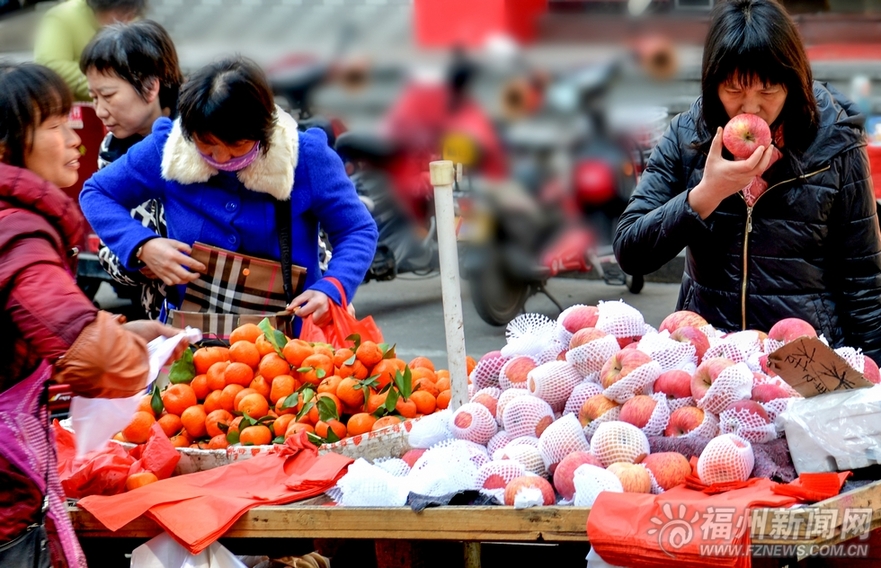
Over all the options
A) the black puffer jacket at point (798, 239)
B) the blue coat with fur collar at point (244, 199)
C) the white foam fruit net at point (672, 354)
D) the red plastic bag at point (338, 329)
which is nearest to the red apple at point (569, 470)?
the white foam fruit net at point (672, 354)

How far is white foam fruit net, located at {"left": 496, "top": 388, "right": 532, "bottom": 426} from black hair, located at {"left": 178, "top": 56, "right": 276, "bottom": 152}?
1.13 m

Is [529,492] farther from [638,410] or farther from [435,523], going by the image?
[638,410]

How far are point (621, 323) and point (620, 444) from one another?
0.44 meters

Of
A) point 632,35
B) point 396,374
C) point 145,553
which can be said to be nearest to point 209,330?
point 396,374

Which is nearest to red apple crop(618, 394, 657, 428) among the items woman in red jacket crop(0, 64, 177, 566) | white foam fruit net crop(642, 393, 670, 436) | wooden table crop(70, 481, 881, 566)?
white foam fruit net crop(642, 393, 670, 436)

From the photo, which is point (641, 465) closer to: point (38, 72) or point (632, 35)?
point (38, 72)

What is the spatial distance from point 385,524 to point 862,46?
7954 mm

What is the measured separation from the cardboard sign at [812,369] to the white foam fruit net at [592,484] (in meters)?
0.44

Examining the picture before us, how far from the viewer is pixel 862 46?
903cm

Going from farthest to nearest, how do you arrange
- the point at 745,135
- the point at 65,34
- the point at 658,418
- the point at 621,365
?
the point at 65,34
the point at 745,135
the point at 621,365
the point at 658,418

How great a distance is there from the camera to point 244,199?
3.45 metres

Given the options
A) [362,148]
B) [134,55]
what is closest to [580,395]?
[134,55]

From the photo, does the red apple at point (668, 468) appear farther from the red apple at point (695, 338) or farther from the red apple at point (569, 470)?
the red apple at point (695, 338)

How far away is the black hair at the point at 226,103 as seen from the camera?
125 inches
